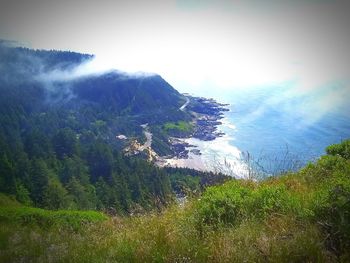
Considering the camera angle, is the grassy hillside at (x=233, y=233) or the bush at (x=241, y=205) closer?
the grassy hillside at (x=233, y=233)

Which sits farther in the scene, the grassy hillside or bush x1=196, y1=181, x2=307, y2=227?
bush x1=196, y1=181, x2=307, y2=227

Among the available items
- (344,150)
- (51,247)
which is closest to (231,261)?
(51,247)

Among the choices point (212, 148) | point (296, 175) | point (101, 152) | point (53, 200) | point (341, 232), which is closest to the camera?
point (341, 232)

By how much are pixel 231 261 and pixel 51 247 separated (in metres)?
3.56

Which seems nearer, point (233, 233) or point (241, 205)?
point (233, 233)

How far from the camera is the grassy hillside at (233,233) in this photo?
430 centimetres

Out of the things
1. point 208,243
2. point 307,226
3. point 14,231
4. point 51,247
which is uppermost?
point 307,226

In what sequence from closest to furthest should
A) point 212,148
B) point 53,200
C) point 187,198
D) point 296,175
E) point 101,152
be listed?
point 187,198
point 296,175
point 53,200
point 101,152
point 212,148

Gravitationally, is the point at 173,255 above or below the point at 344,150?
below

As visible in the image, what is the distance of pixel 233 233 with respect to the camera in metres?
5.16

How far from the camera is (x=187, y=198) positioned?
291 inches

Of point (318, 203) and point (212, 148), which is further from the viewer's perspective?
point (212, 148)

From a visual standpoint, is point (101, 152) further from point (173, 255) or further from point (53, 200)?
point (173, 255)

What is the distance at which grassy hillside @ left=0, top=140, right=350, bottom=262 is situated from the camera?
169 inches
